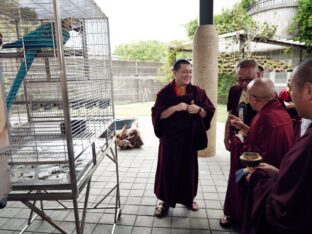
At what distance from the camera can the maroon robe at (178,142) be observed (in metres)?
2.54

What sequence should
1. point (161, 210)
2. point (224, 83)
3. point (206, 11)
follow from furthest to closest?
point (224, 83) < point (206, 11) < point (161, 210)

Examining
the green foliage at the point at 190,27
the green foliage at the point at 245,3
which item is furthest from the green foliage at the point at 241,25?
the green foliage at the point at 245,3

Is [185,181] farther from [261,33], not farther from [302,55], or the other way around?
[302,55]

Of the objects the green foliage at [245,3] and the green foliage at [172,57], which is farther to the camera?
the green foliage at [245,3]

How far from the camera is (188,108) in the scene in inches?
95.7


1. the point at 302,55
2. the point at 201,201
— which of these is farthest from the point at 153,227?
the point at 302,55

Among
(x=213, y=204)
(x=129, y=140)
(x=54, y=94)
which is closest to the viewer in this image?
(x=54, y=94)

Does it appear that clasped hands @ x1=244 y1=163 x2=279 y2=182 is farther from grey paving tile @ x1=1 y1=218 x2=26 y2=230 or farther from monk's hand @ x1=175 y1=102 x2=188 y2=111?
grey paving tile @ x1=1 y1=218 x2=26 y2=230

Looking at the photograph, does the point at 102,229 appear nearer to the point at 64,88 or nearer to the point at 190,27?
the point at 64,88

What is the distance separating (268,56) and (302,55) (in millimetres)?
1223

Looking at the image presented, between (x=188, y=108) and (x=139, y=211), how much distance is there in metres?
1.33

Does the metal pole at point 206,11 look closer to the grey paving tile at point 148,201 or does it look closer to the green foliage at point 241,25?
the grey paving tile at point 148,201

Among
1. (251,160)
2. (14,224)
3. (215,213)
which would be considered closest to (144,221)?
(215,213)

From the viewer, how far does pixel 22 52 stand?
1.32 m
